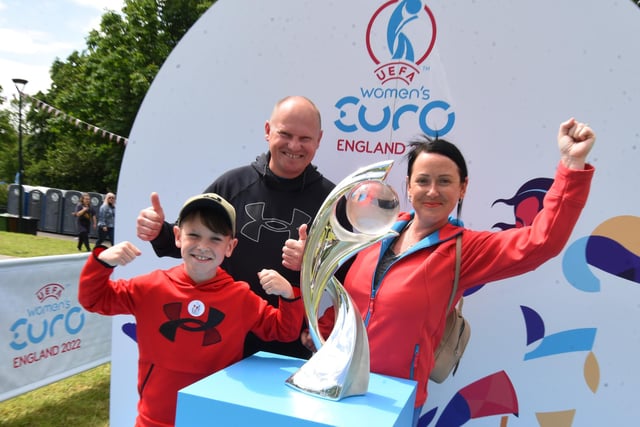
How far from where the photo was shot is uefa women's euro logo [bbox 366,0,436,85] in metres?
2.07

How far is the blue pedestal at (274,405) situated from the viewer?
106 centimetres

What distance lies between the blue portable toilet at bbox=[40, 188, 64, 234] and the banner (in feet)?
39.2

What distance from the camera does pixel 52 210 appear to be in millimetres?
14188

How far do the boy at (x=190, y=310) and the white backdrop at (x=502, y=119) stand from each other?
855 millimetres

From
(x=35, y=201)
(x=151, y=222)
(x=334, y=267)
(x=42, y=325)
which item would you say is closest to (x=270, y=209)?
(x=151, y=222)

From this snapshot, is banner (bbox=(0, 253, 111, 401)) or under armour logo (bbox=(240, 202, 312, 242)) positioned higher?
under armour logo (bbox=(240, 202, 312, 242))

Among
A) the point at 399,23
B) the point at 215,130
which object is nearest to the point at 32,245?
the point at 215,130

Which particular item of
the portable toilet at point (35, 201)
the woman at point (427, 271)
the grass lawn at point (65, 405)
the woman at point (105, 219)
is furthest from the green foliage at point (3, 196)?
the woman at point (427, 271)

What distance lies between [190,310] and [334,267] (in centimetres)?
51

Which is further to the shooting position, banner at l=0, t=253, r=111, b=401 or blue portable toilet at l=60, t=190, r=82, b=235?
blue portable toilet at l=60, t=190, r=82, b=235

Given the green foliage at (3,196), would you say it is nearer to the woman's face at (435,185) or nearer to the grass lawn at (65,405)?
the grass lawn at (65,405)

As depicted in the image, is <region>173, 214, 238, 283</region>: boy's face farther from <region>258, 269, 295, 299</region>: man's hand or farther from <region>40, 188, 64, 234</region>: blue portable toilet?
<region>40, 188, 64, 234</region>: blue portable toilet

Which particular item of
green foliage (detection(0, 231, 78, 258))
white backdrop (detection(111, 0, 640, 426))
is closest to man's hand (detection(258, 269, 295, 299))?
white backdrop (detection(111, 0, 640, 426))

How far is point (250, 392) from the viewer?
1.17m
